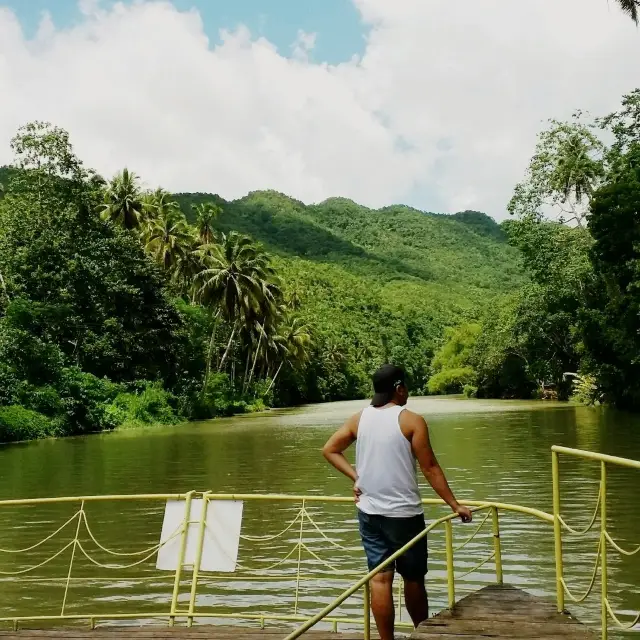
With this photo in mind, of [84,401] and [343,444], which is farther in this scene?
[84,401]

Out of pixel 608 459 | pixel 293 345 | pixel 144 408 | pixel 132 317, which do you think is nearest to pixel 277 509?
pixel 608 459

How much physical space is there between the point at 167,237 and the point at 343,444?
193 feet

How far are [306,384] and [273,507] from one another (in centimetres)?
7645

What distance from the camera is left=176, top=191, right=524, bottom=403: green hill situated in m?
111

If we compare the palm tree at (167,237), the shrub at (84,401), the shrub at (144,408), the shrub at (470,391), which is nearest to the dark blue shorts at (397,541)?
the shrub at (84,401)

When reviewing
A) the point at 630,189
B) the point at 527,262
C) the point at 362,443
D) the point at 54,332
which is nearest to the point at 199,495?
the point at 362,443

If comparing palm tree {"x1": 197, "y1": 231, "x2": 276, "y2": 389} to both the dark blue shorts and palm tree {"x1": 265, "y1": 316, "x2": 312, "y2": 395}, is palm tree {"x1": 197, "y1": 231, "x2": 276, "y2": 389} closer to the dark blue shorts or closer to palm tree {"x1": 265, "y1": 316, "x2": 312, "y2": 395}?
palm tree {"x1": 265, "y1": 316, "x2": 312, "y2": 395}

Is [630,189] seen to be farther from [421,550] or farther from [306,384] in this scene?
[306,384]

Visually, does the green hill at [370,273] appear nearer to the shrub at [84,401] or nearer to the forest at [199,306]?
the forest at [199,306]

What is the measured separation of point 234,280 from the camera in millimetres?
60656

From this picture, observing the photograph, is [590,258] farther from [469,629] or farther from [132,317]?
[469,629]

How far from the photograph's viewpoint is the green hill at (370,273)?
111 m

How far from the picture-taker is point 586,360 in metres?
44.8

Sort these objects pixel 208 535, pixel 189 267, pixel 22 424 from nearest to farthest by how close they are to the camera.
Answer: pixel 208 535
pixel 22 424
pixel 189 267
